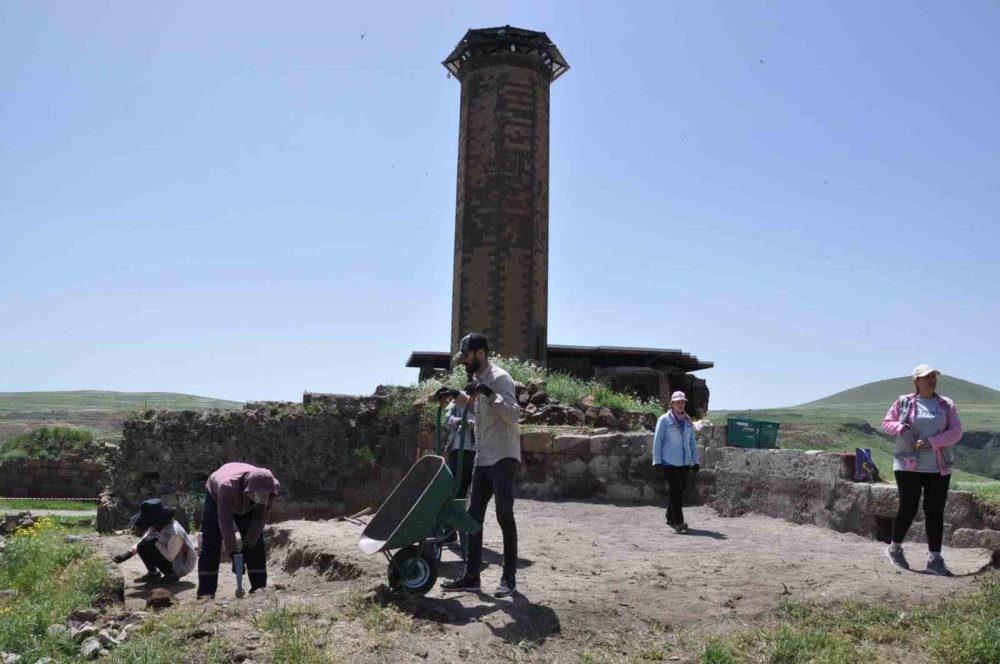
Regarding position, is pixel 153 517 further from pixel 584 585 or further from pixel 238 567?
pixel 584 585

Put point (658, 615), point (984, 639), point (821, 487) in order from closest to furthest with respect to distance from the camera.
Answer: point (984, 639)
point (658, 615)
point (821, 487)

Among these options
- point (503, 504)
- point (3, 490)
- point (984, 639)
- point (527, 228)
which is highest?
point (527, 228)

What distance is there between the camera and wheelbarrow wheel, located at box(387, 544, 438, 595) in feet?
19.1

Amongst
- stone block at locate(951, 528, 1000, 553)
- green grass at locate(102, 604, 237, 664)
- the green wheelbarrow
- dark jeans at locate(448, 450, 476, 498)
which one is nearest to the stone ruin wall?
dark jeans at locate(448, 450, 476, 498)

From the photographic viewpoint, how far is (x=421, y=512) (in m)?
5.76

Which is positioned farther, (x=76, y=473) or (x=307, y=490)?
(x=76, y=473)

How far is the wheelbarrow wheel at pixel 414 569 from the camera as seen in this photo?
5812mm

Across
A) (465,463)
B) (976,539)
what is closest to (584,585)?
(465,463)

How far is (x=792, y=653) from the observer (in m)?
4.80

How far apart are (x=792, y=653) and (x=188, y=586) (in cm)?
607

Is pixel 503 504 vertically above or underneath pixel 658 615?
above

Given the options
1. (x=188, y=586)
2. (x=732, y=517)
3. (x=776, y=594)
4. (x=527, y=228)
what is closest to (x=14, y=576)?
(x=188, y=586)

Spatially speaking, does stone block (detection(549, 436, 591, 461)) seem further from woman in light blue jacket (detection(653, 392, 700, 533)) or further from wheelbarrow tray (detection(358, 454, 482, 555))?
wheelbarrow tray (detection(358, 454, 482, 555))

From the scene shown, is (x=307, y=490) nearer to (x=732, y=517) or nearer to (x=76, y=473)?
(x=732, y=517)
